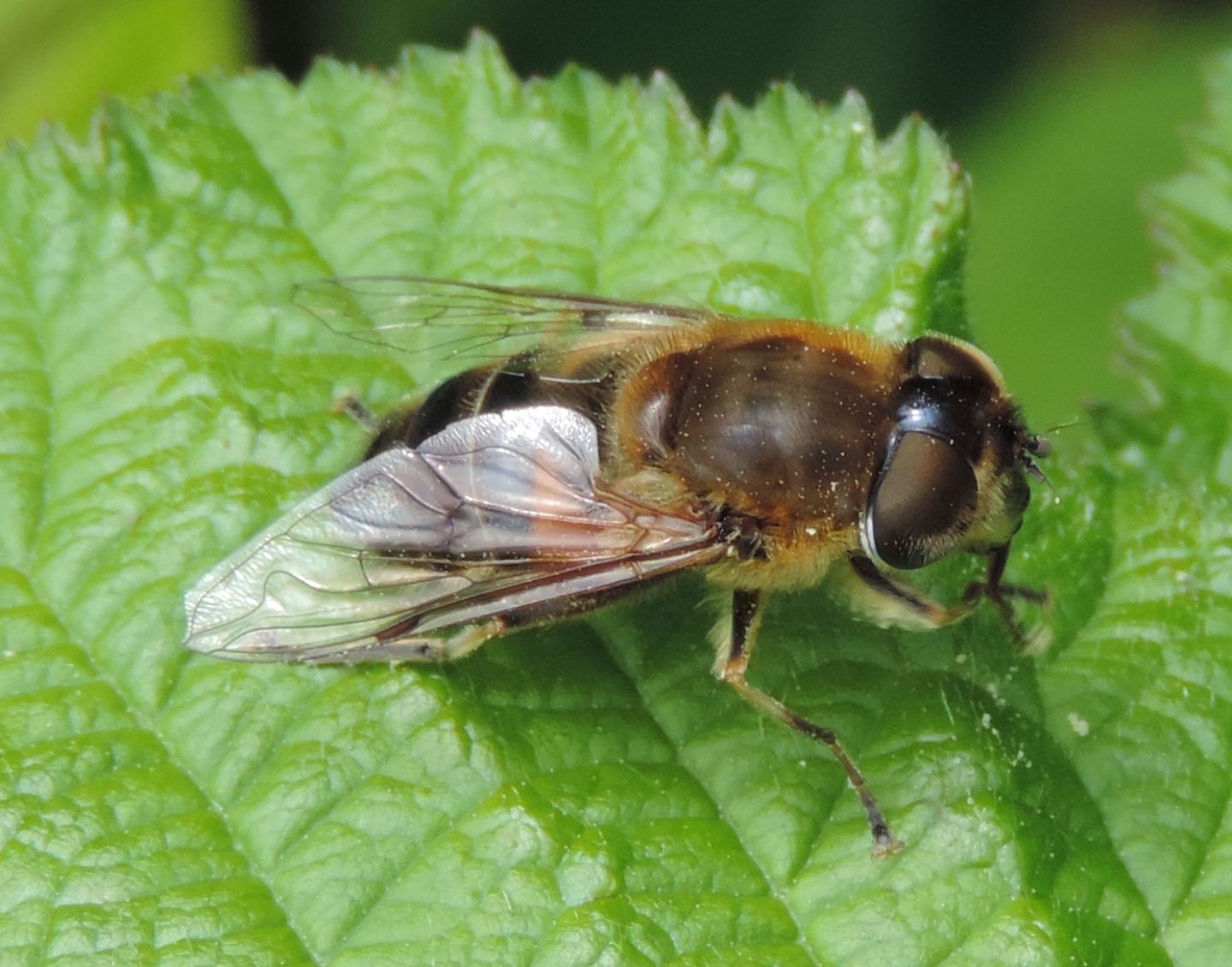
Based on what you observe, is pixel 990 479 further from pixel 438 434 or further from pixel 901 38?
pixel 901 38

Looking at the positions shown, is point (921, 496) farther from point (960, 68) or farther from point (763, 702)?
point (960, 68)

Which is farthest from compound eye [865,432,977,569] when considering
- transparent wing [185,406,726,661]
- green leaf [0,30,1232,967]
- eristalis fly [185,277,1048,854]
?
green leaf [0,30,1232,967]

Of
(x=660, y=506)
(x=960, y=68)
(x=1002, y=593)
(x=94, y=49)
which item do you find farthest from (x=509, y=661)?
(x=960, y=68)

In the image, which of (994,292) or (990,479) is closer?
(990,479)

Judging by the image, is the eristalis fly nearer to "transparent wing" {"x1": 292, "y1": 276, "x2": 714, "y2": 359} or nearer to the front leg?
the front leg

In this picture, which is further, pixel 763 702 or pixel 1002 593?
pixel 1002 593

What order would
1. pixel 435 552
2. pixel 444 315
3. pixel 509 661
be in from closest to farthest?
pixel 435 552, pixel 509 661, pixel 444 315

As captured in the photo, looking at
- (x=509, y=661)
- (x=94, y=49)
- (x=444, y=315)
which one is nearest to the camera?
(x=509, y=661)

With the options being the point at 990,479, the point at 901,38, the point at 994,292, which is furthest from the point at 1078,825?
the point at 901,38
